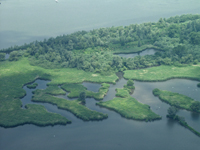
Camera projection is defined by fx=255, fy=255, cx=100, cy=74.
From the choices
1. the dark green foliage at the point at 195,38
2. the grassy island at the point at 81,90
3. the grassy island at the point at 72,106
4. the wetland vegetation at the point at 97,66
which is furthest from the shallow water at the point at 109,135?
the dark green foliage at the point at 195,38

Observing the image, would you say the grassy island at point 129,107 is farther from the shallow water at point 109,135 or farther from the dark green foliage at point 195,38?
the dark green foliage at point 195,38

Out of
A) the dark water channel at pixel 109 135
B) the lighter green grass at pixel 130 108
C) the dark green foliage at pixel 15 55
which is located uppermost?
the dark green foliage at pixel 15 55

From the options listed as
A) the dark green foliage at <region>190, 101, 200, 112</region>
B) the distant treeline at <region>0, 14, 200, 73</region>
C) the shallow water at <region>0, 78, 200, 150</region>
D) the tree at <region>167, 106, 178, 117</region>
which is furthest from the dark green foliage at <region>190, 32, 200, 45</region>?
the tree at <region>167, 106, 178, 117</region>

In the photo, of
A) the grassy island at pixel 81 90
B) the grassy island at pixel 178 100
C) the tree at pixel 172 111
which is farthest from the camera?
the grassy island at pixel 81 90

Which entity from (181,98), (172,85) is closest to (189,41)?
(172,85)

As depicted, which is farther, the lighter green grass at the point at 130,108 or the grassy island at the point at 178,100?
the grassy island at the point at 178,100

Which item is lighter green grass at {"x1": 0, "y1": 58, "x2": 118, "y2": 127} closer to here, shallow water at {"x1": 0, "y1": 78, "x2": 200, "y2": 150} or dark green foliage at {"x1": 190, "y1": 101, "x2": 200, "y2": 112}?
shallow water at {"x1": 0, "y1": 78, "x2": 200, "y2": 150}

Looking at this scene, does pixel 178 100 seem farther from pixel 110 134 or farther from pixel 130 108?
pixel 110 134
